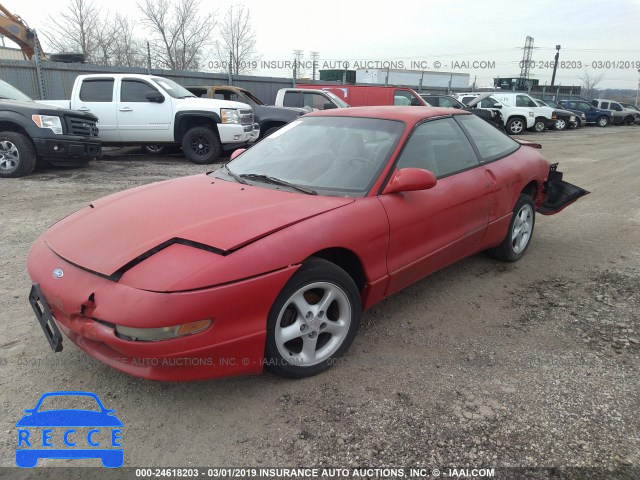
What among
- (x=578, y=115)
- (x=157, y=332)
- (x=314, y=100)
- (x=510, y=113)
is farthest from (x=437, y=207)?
(x=578, y=115)

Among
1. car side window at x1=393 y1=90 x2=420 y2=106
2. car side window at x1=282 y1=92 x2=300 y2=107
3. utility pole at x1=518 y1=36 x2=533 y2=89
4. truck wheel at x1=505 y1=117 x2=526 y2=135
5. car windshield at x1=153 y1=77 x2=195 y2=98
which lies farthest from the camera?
utility pole at x1=518 y1=36 x2=533 y2=89

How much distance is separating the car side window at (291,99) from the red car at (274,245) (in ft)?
33.0

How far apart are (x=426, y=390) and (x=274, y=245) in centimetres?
116

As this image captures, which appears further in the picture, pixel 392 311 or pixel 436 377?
pixel 392 311

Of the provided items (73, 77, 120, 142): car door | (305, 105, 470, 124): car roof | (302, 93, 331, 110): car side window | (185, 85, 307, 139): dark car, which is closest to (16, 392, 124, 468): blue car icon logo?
(305, 105, 470, 124): car roof

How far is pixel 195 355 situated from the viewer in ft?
7.08

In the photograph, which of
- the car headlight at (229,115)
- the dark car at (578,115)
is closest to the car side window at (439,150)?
the car headlight at (229,115)

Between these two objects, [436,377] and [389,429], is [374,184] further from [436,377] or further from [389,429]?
[389,429]

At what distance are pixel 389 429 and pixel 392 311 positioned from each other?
50.7 inches

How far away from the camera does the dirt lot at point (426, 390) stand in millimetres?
2111

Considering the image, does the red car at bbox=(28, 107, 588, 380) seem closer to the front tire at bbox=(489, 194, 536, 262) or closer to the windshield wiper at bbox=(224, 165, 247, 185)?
the windshield wiper at bbox=(224, 165, 247, 185)

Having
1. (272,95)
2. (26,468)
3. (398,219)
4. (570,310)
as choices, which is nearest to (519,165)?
(570,310)

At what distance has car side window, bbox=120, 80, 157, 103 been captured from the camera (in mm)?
9977

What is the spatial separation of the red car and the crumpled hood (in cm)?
1
